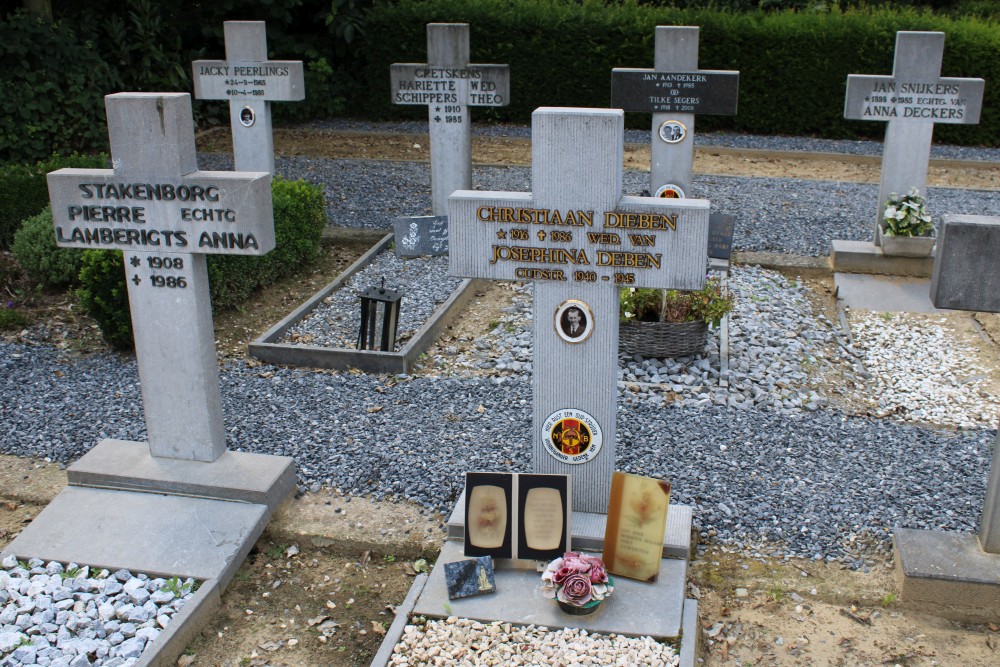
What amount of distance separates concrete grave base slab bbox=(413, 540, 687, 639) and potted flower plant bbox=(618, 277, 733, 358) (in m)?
3.23

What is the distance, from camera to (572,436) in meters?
5.14

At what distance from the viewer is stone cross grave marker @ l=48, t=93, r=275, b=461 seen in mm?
5281

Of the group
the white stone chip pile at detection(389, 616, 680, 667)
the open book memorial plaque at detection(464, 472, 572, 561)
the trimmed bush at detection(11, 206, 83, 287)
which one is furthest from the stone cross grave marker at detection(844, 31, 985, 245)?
the trimmed bush at detection(11, 206, 83, 287)

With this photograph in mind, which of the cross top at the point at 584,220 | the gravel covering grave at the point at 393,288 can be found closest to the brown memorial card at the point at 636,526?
the cross top at the point at 584,220

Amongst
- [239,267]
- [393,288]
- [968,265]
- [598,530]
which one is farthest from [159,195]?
[393,288]

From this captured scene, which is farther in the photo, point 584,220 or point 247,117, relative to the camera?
point 247,117

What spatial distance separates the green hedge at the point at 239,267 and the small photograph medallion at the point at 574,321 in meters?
4.23

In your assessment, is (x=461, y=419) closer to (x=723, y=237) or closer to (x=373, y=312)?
(x=373, y=312)

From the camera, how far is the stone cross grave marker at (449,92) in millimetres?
10984

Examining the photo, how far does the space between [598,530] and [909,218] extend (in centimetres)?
686

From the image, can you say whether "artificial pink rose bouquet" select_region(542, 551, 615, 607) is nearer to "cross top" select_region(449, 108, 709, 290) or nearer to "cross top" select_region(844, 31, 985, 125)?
"cross top" select_region(449, 108, 709, 290)

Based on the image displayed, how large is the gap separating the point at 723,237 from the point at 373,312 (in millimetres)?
3187

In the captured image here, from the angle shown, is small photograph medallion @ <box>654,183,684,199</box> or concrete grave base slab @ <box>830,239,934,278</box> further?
concrete grave base slab @ <box>830,239,934,278</box>

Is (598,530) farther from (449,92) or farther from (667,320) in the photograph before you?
(449,92)
